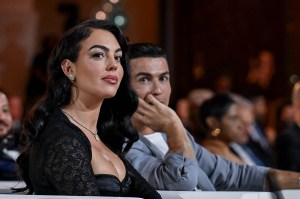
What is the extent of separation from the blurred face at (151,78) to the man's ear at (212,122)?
4.96 feet

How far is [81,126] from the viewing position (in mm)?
3447

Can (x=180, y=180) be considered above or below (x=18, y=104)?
above

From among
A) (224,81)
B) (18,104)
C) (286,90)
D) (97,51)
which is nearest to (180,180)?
(97,51)

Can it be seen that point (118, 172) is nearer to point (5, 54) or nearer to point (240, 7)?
point (5, 54)

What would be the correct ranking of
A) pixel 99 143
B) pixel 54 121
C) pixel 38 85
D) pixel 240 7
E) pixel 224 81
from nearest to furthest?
1. pixel 54 121
2. pixel 99 143
3. pixel 38 85
4. pixel 224 81
5. pixel 240 7

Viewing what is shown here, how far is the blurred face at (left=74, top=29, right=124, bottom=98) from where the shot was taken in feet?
11.2

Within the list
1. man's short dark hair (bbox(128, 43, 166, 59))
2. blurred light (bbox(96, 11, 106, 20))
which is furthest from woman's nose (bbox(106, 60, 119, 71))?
blurred light (bbox(96, 11, 106, 20))

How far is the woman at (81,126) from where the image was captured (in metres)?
3.16

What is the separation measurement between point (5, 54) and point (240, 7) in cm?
331

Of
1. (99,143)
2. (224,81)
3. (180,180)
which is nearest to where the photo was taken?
(99,143)

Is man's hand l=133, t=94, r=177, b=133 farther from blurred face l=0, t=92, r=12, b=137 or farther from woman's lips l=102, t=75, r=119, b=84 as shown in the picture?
blurred face l=0, t=92, r=12, b=137

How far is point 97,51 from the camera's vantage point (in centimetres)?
345

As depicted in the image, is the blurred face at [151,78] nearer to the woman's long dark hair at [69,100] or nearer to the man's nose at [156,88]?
the man's nose at [156,88]

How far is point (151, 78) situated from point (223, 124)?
5.40 ft
